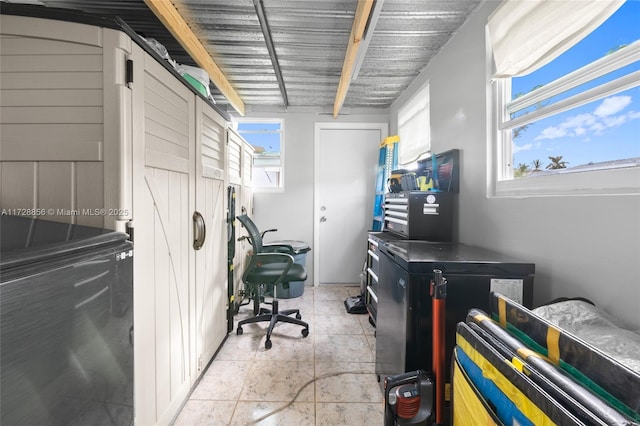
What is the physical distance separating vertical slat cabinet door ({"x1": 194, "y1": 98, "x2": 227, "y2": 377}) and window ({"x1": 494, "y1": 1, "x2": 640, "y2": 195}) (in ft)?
6.21

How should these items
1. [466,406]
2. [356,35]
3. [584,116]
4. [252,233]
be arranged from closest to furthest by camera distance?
[466,406] < [584,116] < [356,35] < [252,233]

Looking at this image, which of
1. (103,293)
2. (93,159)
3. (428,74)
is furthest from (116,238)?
(428,74)

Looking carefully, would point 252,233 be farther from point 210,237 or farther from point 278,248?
point 278,248

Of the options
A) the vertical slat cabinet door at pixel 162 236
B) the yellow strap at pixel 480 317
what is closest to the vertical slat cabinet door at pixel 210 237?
the vertical slat cabinet door at pixel 162 236

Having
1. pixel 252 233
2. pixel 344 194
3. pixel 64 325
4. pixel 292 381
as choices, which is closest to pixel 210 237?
pixel 252 233

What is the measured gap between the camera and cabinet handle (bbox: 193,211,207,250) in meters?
1.60

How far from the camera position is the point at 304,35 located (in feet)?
6.51

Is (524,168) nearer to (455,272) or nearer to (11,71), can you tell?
(455,272)

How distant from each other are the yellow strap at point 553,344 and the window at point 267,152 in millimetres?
3205

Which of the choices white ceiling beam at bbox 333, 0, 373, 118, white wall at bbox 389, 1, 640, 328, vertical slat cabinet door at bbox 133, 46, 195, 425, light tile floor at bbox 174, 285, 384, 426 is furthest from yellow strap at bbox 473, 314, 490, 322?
white ceiling beam at bbox 333, 0, 373, 118

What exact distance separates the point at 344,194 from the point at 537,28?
2587mm

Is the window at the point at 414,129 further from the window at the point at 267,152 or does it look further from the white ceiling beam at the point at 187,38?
the white ceiling beam at the point at 187,38

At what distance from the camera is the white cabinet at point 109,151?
92cm

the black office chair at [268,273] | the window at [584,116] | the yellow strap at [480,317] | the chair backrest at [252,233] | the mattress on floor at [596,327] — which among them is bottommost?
the black office chair at [268,273]
